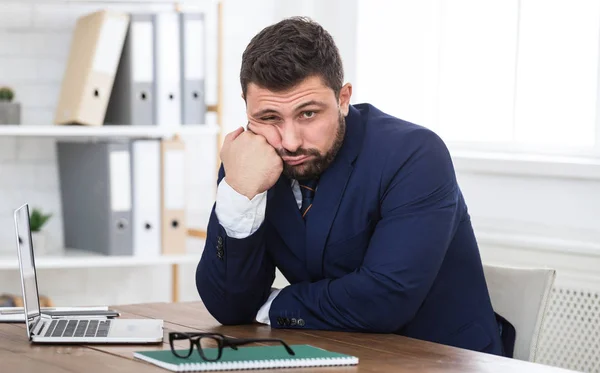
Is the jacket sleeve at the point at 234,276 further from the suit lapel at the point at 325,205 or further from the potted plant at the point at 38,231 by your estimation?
the potted plant at the point at 38,231

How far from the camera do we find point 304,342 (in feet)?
5.74

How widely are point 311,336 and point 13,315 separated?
64cm

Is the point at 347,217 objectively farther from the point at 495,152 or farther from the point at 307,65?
the point at 495,152

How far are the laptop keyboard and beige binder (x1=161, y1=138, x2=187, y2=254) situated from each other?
154cm

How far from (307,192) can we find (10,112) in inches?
63.5

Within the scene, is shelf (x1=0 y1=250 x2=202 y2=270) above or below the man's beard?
below

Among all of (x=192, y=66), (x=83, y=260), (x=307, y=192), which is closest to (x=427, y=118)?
(x=192, y=66)

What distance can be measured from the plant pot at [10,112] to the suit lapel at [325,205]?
1644 millimetres

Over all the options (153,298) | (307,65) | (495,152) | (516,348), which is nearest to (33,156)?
(153,298)

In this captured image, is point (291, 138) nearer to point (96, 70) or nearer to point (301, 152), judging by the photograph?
point (301, 152)

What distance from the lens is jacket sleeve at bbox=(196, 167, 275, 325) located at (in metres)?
2.00

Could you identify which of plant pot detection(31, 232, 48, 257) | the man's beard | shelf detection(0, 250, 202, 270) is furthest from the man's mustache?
plant pot detection(31, 232, 48, 257)

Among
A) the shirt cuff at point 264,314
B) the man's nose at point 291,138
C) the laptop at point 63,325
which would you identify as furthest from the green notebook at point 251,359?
the man's nose at point 291,138

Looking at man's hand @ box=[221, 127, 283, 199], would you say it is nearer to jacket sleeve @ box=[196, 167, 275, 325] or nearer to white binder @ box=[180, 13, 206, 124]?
jacket sleeve @ box=[196, 167, 275, 325]
